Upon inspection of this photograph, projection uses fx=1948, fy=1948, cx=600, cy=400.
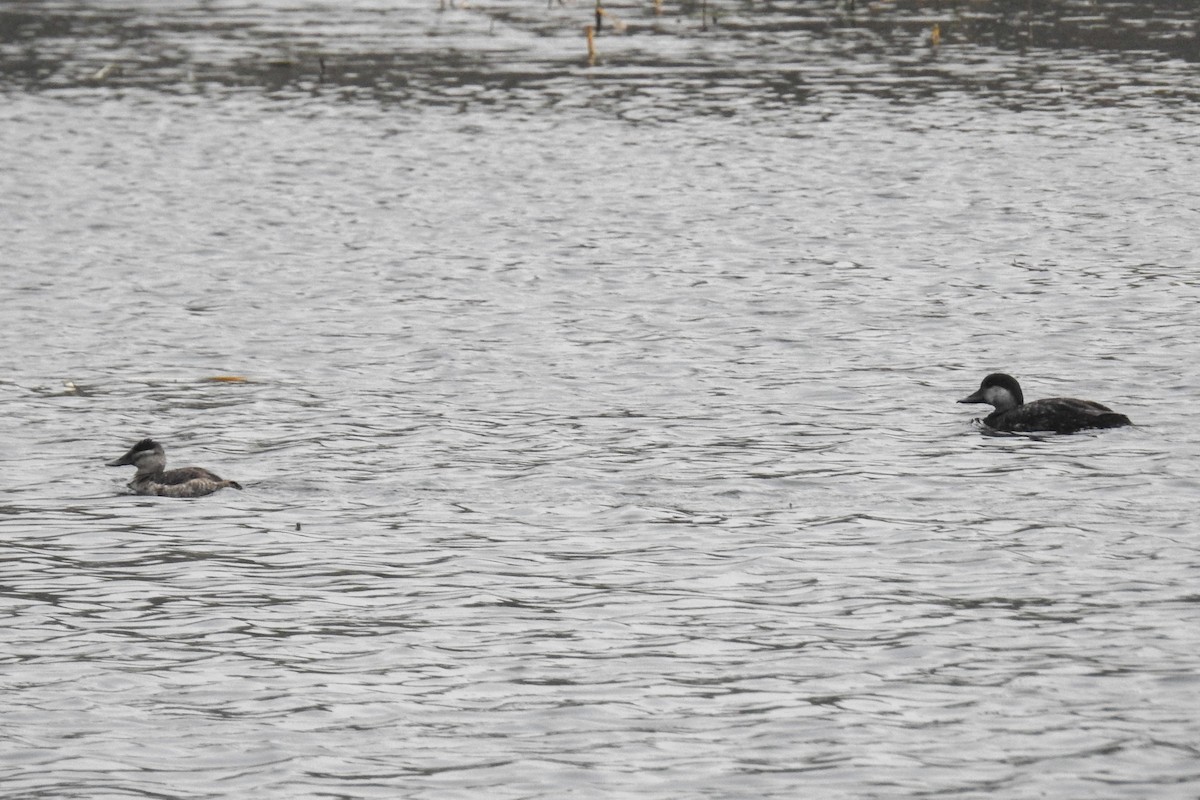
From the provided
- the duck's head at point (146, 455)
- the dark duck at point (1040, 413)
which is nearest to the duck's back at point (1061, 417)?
the dark duck at point (1040, 413)

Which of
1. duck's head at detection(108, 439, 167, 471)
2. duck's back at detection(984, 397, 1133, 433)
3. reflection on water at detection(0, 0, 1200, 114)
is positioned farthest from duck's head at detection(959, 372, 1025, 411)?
reflection on water at detection(0, 0, 1200, 114)

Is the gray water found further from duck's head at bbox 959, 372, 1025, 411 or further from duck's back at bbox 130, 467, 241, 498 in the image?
duck's head at bbox 959, 372, 1025, 411

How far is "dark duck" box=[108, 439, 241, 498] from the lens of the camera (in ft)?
54.8

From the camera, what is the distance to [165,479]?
1672 centimetres

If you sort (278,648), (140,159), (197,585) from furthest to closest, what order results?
(140,159), (197,585), (278,648)

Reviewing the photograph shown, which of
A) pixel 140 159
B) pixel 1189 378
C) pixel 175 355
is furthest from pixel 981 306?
pixel 140 159

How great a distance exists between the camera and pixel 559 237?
98.3ft

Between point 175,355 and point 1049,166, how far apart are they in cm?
1798

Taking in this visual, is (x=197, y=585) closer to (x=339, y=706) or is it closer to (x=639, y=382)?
(x=339, y=706)

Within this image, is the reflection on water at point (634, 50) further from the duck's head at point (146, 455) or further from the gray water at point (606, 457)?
the duck's head at point (146, 455)

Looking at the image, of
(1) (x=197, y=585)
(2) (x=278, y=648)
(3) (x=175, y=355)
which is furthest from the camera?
(3) (x=175, y=355)

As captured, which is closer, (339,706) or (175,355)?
(339,706)

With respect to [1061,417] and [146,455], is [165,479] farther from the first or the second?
[1061,417]

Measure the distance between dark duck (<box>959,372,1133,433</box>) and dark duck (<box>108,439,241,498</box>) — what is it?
7.12m
